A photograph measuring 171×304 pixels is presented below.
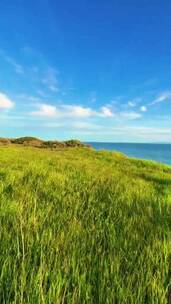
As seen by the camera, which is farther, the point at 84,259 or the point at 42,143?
the point at 42,143

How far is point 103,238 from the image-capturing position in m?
2.97

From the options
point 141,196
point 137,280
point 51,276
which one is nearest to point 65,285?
point 51,276

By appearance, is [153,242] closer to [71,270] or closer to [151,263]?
[151,263]

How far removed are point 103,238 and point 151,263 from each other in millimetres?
644

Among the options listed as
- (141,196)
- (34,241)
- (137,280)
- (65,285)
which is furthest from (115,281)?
(141,196)

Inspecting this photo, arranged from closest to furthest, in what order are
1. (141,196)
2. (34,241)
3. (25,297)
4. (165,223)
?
1. (25,297)
2. (34,241)
3. (165,223)
4. (141,196)

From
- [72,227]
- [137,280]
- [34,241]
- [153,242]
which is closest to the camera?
[137,280]

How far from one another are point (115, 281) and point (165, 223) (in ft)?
6.41

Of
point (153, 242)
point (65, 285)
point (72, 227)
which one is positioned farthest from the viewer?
point (72, 227)

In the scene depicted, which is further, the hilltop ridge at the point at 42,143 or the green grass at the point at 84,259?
the hilltop ridge at the point at 42,143

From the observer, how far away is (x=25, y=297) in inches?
72.9

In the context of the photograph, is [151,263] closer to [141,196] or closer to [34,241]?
[34,241]

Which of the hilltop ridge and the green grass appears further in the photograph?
the hilltop ridge

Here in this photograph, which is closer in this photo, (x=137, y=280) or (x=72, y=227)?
(x=137, y=280)
